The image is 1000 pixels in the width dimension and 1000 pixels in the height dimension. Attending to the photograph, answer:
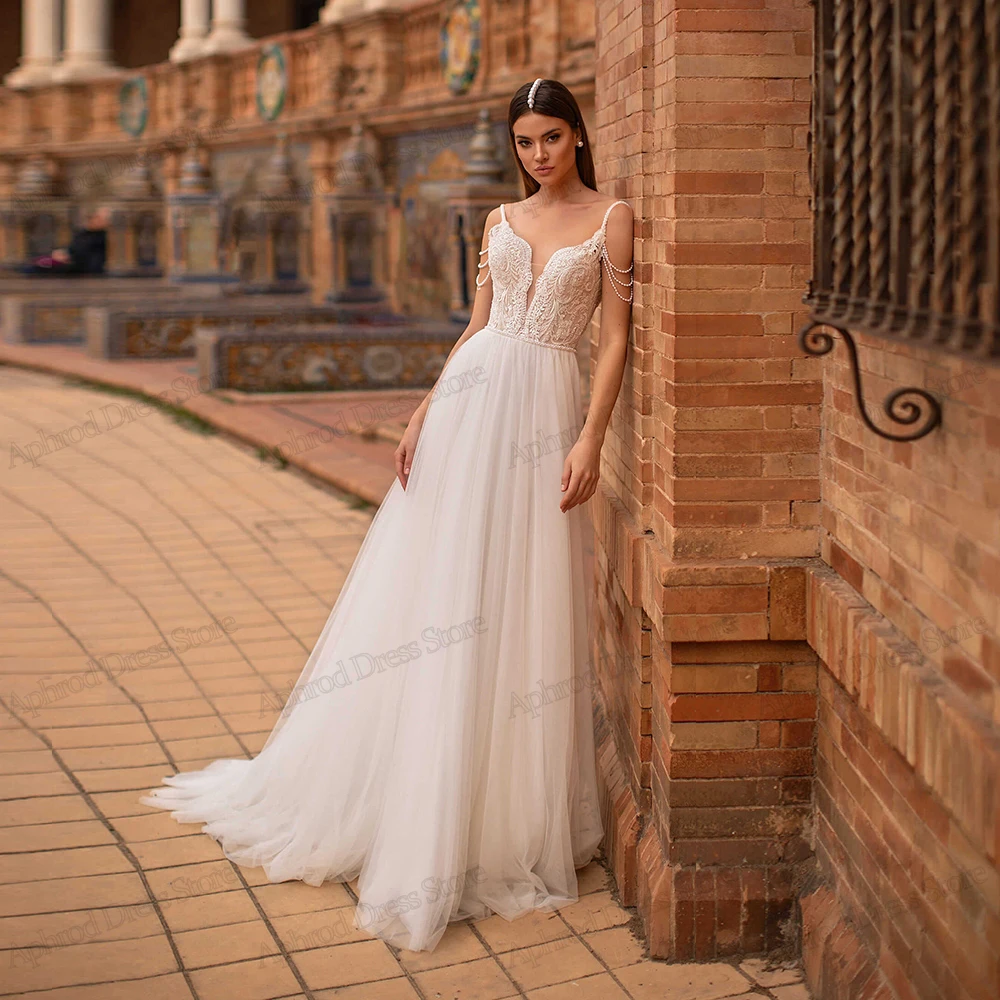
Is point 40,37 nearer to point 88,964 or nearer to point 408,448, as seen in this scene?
point 408,448

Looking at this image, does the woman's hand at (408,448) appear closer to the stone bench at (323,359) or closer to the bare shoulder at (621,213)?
the bare shoulder at (621,213)

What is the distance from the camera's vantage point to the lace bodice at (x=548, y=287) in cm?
338

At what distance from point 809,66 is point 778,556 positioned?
101 centimetres

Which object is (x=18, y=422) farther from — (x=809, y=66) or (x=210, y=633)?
(x=809, y=66)

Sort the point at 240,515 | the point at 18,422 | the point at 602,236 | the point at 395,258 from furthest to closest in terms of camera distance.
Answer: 1. the point at 395,258
2. the point at 18,422
3. the point at 240,515
4. the point at 602,236

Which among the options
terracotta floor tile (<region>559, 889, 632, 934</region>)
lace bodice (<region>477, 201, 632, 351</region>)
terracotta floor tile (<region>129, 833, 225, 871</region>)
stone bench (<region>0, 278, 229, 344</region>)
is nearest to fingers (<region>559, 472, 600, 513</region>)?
lace bodice (<region>477, 201, 632, 351</region>)

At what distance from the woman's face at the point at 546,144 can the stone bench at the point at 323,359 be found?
8935 millimetres

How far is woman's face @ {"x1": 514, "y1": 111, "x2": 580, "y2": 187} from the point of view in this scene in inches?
132

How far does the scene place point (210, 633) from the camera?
5684mm

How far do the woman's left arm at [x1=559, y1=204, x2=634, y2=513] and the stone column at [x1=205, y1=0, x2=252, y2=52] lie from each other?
2187cm

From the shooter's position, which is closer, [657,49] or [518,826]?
[657,49]

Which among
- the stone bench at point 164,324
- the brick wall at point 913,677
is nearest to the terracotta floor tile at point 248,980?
the brick wall at point 913,677

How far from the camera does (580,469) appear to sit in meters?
3.28

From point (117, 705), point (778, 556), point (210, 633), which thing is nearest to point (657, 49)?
point (778, 556)
